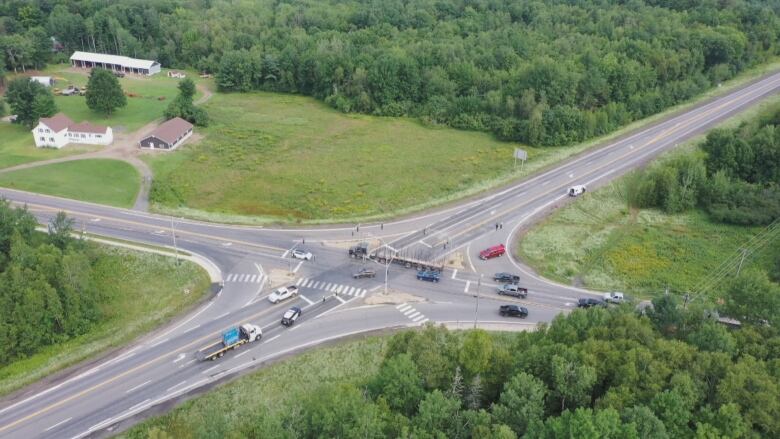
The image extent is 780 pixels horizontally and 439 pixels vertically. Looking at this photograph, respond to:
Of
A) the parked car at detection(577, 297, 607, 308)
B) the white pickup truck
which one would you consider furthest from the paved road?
the parked car at detection(577, 297, 607, 308)

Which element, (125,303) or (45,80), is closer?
(125,303)

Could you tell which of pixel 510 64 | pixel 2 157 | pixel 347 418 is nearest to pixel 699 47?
pixel 510 64

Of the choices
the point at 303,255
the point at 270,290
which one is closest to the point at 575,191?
the point at 303,255

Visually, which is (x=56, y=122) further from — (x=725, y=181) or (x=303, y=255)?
(x=725, y=181)

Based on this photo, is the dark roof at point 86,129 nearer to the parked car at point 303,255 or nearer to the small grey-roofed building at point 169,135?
the small grey-roofed building at point 169,135

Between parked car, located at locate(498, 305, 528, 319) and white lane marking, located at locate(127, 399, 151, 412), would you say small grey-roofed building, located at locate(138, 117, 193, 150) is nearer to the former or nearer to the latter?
white lane marking, located at locate(127, 399, 151, 412)

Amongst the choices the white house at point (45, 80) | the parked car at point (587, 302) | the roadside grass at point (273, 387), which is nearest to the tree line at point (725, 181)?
the parked car at point (587, 302)
